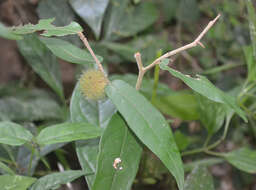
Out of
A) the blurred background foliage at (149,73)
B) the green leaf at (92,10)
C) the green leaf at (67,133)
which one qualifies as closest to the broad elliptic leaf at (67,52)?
the blurred background foliage at (149,73)

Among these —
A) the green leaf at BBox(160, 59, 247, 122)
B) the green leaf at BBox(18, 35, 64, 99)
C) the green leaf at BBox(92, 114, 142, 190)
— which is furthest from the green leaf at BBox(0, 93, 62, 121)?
the green leaf at BBox(160, 59, 247, 122)

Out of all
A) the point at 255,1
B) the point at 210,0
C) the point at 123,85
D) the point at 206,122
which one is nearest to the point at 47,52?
the point at 123,85

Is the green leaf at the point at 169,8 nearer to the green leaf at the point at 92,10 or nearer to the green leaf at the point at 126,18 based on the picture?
the green leaf at the point at 126,18

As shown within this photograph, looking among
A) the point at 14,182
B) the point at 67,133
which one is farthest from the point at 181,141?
the point at 14,182

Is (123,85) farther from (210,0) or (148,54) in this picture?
(210,0)

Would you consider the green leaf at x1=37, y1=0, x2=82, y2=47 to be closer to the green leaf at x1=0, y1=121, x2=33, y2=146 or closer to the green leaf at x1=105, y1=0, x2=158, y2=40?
the green leaf at x1=105, y1=0, x2=158, y2=40

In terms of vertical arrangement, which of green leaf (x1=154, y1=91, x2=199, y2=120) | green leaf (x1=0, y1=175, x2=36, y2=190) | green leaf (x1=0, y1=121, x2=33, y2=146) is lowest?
green leaf (x1=154, y1=91, x2=199, y2=120)
